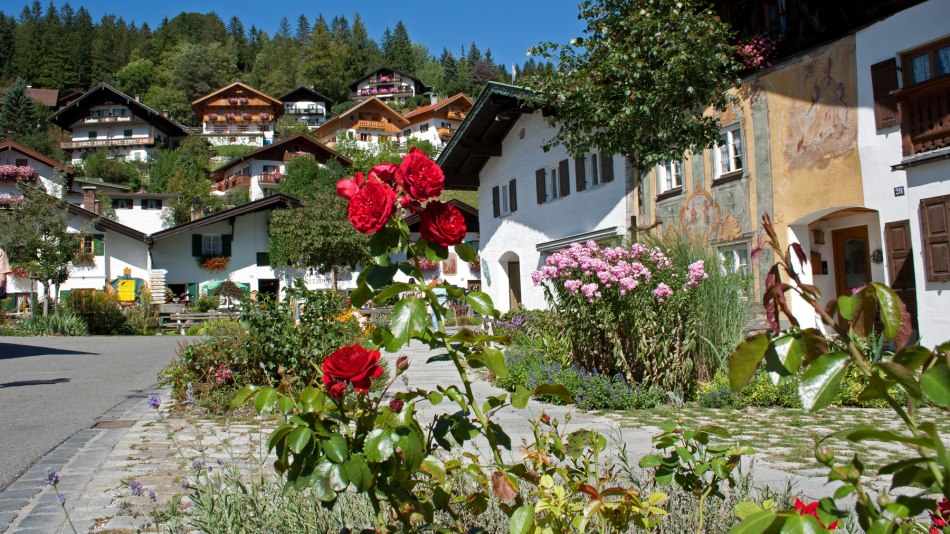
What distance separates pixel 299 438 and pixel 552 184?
1766 cm

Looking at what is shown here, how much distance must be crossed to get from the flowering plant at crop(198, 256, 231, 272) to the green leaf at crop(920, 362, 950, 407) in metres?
37.1

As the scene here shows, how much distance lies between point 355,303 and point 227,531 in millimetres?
1067

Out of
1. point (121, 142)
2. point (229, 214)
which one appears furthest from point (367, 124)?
point (229, 214)

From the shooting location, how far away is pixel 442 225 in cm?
183

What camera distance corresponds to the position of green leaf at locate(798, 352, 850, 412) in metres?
0.92

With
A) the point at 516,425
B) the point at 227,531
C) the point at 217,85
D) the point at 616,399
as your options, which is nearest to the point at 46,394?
the point at 516,425

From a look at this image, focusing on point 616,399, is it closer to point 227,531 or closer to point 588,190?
point 227,531

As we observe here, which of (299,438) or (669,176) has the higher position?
(669,176)

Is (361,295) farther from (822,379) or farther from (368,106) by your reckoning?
(368,106)

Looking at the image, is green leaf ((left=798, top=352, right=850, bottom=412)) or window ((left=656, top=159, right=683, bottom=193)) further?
window ((left=656, top=159, right=683, bottom=193))

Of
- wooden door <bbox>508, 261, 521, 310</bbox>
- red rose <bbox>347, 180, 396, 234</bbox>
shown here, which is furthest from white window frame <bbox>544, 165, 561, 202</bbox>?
red rose <bbox>347, 180, 396, 234</bbox>

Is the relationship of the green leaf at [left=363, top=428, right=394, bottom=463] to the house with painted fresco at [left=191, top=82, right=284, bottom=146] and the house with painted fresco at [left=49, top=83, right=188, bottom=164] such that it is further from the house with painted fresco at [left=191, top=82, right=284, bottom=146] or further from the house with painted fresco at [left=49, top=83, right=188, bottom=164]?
the house with painted fresco at [left=191, top=82, right=284, bottom=146]

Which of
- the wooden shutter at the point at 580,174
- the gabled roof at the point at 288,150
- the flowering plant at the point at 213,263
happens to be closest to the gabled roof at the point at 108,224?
the flowering plant at the point at 213,263

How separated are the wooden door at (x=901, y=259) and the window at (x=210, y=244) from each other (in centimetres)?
3153
